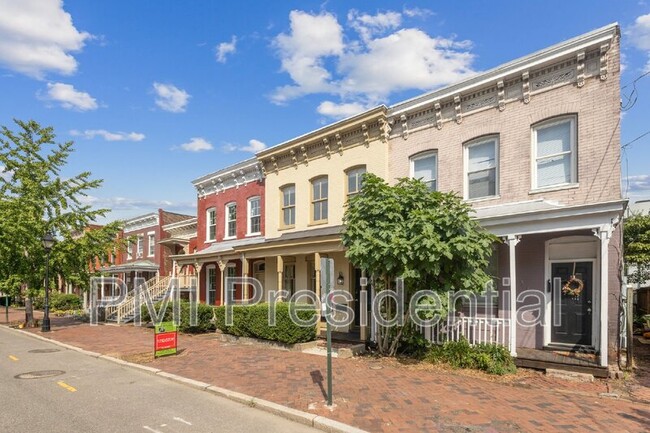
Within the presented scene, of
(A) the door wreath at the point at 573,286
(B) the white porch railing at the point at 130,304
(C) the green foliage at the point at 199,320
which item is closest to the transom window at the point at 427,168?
(A) the door wreath at the point at 573,286

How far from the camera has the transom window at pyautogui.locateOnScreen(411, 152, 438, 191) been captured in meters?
14.0

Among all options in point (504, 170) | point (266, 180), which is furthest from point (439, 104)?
point (266, 180)

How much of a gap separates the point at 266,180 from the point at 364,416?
14284mm

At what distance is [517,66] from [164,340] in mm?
12642

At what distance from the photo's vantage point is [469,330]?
37.2ft

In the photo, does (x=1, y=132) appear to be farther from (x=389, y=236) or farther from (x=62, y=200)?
(x=389, y=236)

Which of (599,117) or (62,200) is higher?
(599,117)

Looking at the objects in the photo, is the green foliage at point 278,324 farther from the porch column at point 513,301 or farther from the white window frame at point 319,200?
the porch column at point 513,301

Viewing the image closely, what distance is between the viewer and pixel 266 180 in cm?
1986

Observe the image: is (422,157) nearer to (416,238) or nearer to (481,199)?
(481,199)

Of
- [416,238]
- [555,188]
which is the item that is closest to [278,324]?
[416,238]

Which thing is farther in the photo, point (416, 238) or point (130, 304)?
point (130, 304)

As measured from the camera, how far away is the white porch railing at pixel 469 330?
10.9m

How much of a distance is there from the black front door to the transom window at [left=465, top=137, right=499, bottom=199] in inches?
113
